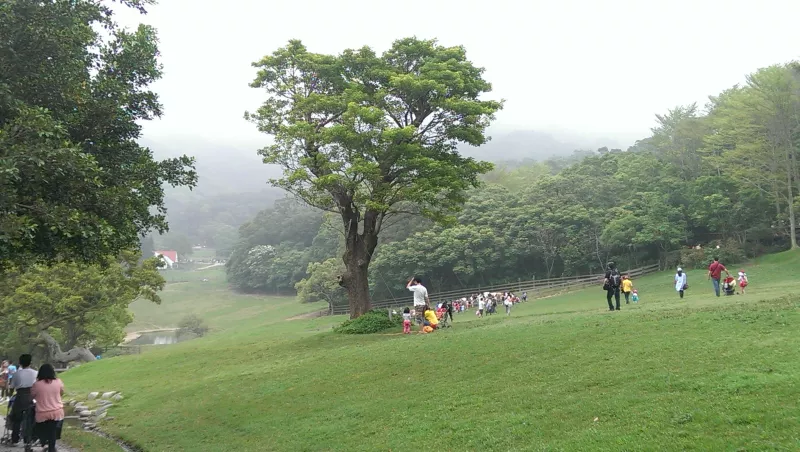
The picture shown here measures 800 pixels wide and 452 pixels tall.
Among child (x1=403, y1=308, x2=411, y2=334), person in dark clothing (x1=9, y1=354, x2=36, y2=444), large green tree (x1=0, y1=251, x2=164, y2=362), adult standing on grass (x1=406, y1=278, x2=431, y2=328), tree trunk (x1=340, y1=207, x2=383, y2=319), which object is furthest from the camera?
large green tree (x1=0, y1=251, x2=164, y2=362)

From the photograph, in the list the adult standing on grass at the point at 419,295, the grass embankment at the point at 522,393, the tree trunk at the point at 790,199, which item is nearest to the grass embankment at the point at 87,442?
the grass embankment at the point at 522,393

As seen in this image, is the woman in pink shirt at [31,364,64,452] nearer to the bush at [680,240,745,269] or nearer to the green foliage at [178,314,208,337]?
the bush at [680,240,745,269]

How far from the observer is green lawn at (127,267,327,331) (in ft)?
221

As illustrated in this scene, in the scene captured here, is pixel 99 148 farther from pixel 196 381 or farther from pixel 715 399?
pixel 715 399

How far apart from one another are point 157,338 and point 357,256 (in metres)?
53.6

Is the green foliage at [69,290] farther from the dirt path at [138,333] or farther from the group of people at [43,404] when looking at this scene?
the dirt path at [138,333]

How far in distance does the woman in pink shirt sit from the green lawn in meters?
52.1

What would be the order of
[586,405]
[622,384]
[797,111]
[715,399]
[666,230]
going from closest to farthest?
[715,399], [586,405], [622,384], [797,111], [666,230]

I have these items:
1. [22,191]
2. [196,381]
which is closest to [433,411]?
[22,191]

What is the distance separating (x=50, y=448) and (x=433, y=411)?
21.6 ft

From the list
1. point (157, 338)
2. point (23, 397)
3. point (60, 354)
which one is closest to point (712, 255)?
point (23, 397)

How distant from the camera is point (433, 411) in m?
9.23

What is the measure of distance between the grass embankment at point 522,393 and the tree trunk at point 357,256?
467 centimetres

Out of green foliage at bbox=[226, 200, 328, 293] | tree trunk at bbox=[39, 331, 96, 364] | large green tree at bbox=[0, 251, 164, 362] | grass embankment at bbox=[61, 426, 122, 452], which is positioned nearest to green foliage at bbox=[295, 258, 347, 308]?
green foliage at bbox=[226, 200, 328, 293]
